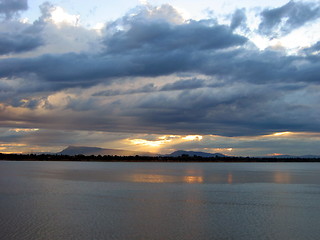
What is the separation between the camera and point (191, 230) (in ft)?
89.6

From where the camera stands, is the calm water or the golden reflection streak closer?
the calm water

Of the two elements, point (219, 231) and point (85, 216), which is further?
point (85, 216)

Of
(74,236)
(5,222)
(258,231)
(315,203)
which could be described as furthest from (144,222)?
(315,203)

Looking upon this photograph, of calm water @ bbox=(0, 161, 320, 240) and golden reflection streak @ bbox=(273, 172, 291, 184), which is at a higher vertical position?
golden reflection streak @ bbox=(273, 172, 291, 184)

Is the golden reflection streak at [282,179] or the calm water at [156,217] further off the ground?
the golden reflection streak at [282,179]

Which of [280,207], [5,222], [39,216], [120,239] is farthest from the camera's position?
[280,207]

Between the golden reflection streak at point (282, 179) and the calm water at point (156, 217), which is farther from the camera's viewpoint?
the golden reflection streak at point (282, 179)

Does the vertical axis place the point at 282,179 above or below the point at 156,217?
above

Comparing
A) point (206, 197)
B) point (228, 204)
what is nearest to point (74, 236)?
point (228, 204)

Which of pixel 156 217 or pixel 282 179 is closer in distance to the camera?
pixel 156 217

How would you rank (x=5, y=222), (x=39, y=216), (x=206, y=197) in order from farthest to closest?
(x=206, y=197) < (x=39, y=216) < (x=5, y=222)

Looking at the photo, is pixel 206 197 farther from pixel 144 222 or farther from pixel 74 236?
pixel 74 236

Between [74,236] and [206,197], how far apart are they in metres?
24.2

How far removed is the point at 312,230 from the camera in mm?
28016
